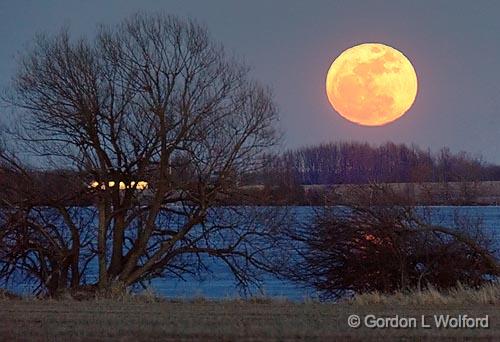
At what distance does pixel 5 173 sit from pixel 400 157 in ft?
85.3

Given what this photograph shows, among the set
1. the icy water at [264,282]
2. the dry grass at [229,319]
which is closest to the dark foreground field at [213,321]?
the dry grass at [229,319]

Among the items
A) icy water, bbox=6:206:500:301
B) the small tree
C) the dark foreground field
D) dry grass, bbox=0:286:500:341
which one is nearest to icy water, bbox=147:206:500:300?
icy water, bbox=6:206:500:301

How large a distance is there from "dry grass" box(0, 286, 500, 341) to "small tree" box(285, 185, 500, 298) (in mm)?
10783

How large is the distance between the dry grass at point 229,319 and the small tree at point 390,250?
10.8 metres

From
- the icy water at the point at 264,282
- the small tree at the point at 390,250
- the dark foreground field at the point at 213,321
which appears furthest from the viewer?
the icy water at the point at 264,282

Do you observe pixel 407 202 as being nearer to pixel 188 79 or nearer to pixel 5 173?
pixel 188 79

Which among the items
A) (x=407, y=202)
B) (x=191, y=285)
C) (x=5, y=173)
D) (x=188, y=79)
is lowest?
(x=191, y=285)

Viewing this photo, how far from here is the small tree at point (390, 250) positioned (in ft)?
88.4

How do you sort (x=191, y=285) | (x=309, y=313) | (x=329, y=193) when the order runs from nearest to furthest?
(x=309, y=313) → (x=329, y=193) → (x=191, y=285)

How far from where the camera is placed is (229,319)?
39.7ft

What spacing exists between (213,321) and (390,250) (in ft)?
52.9

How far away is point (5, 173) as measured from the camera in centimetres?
2703

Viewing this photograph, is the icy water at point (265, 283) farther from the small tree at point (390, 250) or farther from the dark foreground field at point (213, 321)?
the dark foreground field at point (213, 321)

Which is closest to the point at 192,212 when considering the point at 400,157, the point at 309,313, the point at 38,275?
the point at 38,275
